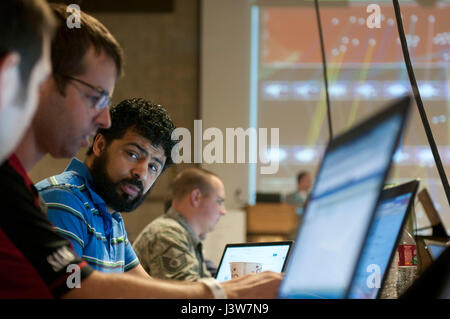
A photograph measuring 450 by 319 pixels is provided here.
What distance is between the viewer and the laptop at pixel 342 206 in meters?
0.64

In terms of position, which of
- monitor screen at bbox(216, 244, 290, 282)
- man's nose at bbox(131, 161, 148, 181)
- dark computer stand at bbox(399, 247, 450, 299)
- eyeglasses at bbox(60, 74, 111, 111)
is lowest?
monitor screen at bbox(216, 244, 290, 282)

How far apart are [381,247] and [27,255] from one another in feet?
1.72

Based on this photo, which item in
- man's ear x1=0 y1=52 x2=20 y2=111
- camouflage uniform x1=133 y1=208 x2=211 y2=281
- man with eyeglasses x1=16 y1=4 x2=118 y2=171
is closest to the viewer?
man's ear x1=0 y1=52 x2=20 y2=111

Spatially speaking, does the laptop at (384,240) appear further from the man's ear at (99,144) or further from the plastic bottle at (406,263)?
the man's ear at (99,144)

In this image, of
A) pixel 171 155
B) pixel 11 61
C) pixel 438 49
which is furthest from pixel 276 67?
pixel 11 61

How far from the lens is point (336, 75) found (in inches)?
245

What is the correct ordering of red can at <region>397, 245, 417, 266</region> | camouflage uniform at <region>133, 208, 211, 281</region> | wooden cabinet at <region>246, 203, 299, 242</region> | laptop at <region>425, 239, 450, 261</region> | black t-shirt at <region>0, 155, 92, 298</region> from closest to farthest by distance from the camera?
black t-shirt at <region>0, 155, 92, 298</region>, laptop at <region>425, 239, 450, 261</region>, red can at <region>397, 245, 417, 266</region>, camouflage uniform at <region>133, 208, 211, 281</region>, wooden cabinet at <region>246, 203, 299, 242</region>

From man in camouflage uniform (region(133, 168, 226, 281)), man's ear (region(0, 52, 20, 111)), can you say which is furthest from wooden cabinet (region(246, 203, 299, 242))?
man's ear (region(0, 52, 20, 111))

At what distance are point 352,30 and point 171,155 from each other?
5.06 metres

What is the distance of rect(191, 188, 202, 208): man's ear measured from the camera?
2.49m

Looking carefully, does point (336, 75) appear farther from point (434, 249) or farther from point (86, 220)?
point (86, 220)

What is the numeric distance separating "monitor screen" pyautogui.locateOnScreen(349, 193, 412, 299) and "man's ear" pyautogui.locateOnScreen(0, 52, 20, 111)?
1.57 ft

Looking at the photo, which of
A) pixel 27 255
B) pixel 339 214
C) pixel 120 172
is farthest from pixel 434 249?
pixel 27 255

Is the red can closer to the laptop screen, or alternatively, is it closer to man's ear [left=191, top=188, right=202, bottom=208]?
the laptop screen
